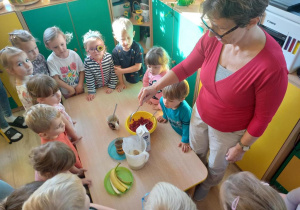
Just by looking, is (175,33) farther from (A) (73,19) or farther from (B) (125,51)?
(A) (73,19)

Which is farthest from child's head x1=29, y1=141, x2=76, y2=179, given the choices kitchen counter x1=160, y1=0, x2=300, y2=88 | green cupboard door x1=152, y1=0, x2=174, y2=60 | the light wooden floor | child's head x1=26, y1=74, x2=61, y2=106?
green cupboard door x1=152, y1=0, x2=174, y2=60

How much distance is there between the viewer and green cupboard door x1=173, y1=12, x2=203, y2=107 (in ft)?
6.27

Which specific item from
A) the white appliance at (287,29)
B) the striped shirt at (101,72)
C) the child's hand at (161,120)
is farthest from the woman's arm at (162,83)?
the white appliance at (287,29)

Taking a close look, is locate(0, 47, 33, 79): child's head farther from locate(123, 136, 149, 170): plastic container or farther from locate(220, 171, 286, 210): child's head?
locate(220, 171, 286, 210): child's head

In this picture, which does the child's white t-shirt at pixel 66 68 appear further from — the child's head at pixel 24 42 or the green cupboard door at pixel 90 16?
the green cupboard door at pixel 90 16

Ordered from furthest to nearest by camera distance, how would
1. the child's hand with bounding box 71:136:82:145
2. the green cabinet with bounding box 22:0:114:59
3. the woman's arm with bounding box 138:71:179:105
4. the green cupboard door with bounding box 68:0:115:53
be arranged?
the green cupboard door with bounding box 68:0:115:53, the green cabinet with bounding box 22:0:114:59, the child's hand with bounding box 71:136:82:145, the woman's arm with bounding box 138:71:179:105

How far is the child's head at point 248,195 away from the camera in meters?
0.74

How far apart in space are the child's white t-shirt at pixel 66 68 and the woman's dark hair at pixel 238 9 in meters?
1.57

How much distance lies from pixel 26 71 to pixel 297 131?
2137 mm

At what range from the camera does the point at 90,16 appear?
8.33 feet

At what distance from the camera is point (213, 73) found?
107cm

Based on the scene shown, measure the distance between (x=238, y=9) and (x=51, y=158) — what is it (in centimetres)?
116

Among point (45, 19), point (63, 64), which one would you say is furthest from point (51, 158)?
point (45, 19)

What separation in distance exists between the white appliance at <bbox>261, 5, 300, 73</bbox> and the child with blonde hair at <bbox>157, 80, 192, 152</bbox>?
26.5 inches
